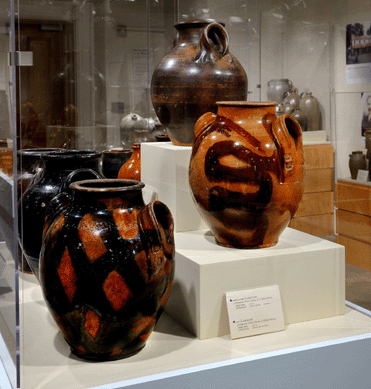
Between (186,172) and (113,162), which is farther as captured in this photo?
(113,162)

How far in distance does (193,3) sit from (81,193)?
51.7 inches

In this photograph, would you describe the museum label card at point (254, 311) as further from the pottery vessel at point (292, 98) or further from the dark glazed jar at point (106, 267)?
the pottery vessel at point (292, 98)

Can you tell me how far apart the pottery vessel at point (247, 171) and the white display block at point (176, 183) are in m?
0.16

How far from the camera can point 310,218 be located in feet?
7.38

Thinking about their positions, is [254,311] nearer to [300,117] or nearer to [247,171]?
[247,171]

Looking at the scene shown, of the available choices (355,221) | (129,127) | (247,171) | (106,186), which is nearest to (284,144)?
(247,171)

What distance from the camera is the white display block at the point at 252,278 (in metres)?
1.27

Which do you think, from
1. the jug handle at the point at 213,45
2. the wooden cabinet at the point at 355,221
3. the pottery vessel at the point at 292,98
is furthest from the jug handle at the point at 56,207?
the pottery vessel at the point at 292,98

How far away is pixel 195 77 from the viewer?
1.57 metres

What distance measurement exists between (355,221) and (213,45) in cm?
101

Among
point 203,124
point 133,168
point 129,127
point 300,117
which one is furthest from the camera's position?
point 129,127

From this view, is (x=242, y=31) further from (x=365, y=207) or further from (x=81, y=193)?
(x=81, y=193)

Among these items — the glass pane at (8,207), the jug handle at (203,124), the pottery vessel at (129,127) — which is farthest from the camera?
the pottery vessel at (129,127)

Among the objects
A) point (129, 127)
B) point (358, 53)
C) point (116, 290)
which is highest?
point (358, 53)
